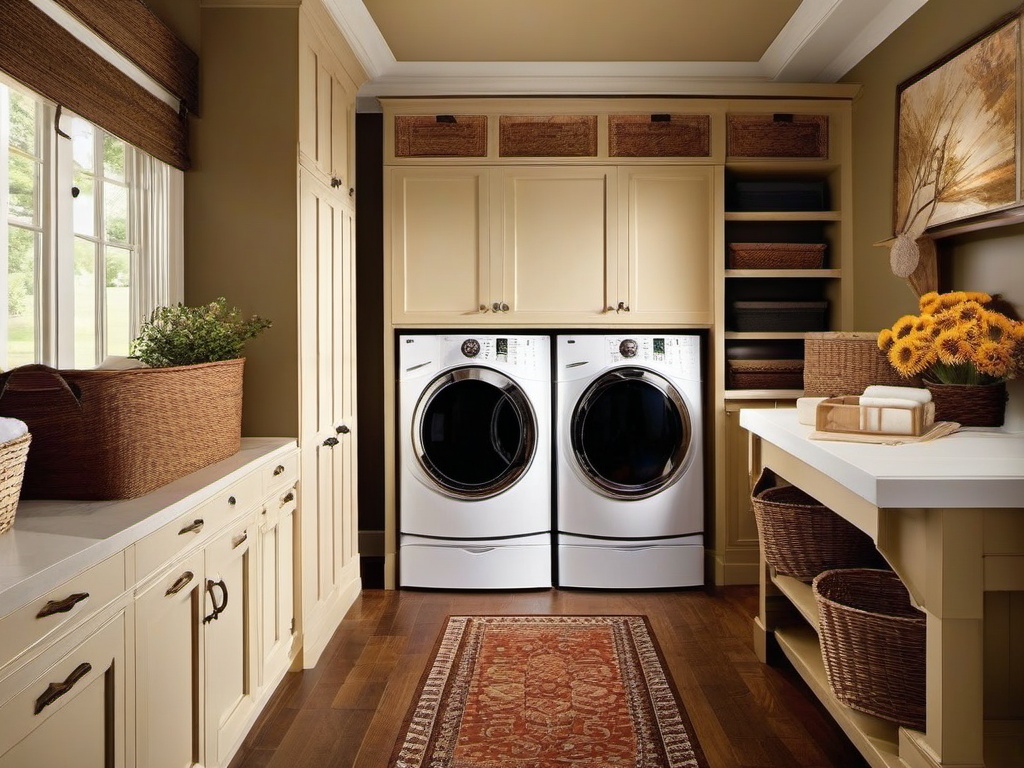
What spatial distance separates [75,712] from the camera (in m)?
1.19

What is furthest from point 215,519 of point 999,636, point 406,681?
point 999,636

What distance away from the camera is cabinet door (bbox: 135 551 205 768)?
4.66 feet

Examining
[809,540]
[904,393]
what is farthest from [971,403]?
[809,540]

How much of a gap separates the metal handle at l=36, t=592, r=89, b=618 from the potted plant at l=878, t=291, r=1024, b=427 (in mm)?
2160

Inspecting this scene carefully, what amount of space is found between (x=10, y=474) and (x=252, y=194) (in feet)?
4.65

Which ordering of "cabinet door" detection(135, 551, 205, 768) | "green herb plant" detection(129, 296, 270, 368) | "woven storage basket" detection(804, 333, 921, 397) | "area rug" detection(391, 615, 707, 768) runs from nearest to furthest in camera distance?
"cabinet door" detection(135, 551, 205, 768) → "green herb plant" detection(129, 296, 270, 368) → "area rug" detection(391, 615, 707, 768) → "woven storage basket" detection(804, 333, 921, 397)

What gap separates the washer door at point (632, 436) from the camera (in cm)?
337

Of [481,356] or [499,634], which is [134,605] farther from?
[481,356]

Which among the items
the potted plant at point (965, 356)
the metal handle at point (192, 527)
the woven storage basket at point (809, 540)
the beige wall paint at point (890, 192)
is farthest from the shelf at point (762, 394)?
the metal handle at point (192, 527)

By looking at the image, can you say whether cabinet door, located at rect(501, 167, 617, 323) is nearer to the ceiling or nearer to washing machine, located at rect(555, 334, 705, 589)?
washing machine, located at rect(555, 334, 705, 589)

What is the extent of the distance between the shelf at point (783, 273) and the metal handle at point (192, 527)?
2556mm

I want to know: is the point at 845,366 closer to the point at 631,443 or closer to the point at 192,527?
the point at 631,443

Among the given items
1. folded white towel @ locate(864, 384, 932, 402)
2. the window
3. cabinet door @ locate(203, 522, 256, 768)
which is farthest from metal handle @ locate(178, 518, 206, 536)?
folded white towel @ locate(864, 384, 932, 402)

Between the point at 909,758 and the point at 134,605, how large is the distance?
1.64 metres
